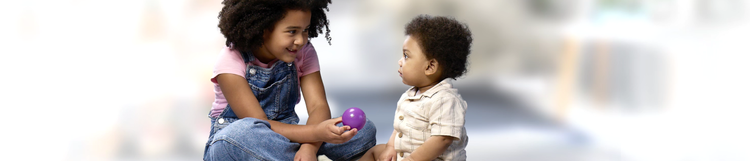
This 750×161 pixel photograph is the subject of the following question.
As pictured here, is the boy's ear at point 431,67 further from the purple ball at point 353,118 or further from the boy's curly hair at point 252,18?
the boy's curly hair at point 252,18

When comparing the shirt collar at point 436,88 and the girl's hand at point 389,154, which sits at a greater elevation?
the shirt collar at point 436,88

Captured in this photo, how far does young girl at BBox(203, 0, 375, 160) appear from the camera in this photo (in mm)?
2061

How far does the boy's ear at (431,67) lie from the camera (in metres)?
2.01

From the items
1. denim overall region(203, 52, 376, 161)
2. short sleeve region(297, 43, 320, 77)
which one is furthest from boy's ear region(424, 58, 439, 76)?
short sleeve region(297, 43, 320, 77)

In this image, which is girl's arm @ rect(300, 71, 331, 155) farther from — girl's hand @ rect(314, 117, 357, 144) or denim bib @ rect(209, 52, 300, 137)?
girl's hand @ rect(314, 117, 357, 144)

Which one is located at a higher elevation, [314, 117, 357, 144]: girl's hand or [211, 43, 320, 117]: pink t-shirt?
[211, 43, 320, 117]: pink t-shirt

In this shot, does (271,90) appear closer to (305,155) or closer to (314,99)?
(314,99)

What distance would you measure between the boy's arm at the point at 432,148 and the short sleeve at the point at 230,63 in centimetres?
58

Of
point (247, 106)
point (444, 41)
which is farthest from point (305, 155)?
point (444, 41)

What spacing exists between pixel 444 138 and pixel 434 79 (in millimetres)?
174

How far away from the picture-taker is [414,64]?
2.01 m

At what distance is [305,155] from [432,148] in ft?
1.21

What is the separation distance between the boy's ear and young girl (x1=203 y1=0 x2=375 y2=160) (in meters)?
0.25

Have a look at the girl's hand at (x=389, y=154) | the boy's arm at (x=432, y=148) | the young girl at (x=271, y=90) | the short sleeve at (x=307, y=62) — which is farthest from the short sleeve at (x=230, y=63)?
the boy's arm at (x=432, y=148)
